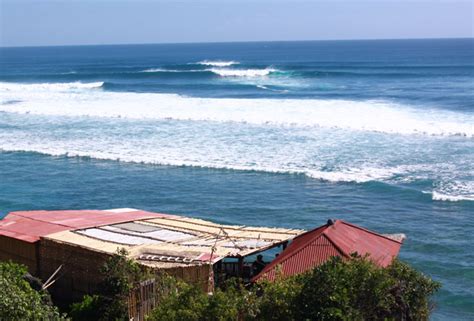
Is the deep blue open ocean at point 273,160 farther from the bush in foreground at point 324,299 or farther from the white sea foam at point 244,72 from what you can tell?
the white sea foam at point 244,72

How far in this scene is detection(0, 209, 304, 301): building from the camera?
13.6m

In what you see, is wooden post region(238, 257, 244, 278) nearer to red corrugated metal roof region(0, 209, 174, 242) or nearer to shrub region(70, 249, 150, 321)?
shrub region(70, 249, 150, 321)

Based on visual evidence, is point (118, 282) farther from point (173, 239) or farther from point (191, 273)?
point (173, 239)

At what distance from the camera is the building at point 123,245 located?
534 inches

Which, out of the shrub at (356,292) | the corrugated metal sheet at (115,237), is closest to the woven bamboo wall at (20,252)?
the corrugated metal sheet at (115,237)

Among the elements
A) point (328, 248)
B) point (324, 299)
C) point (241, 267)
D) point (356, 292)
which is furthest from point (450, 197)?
point (324, 299)

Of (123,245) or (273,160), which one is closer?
(123,245)

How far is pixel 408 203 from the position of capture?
2225 cm

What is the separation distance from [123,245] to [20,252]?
2.64 metres

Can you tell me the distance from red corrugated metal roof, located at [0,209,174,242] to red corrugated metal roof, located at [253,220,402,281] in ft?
15.0

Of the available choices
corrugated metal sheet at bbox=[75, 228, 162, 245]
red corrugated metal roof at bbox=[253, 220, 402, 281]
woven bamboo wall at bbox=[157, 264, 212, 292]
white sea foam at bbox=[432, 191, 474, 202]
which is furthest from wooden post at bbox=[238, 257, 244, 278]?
white sea foam at bbox=[432, 191, 474, 202]

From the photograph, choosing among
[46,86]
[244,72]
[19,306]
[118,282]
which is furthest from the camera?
[244,72]

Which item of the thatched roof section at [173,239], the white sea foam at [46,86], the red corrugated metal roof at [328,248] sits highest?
the red corrugated metal roof at [328,248]

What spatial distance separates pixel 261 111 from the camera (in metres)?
42.2
